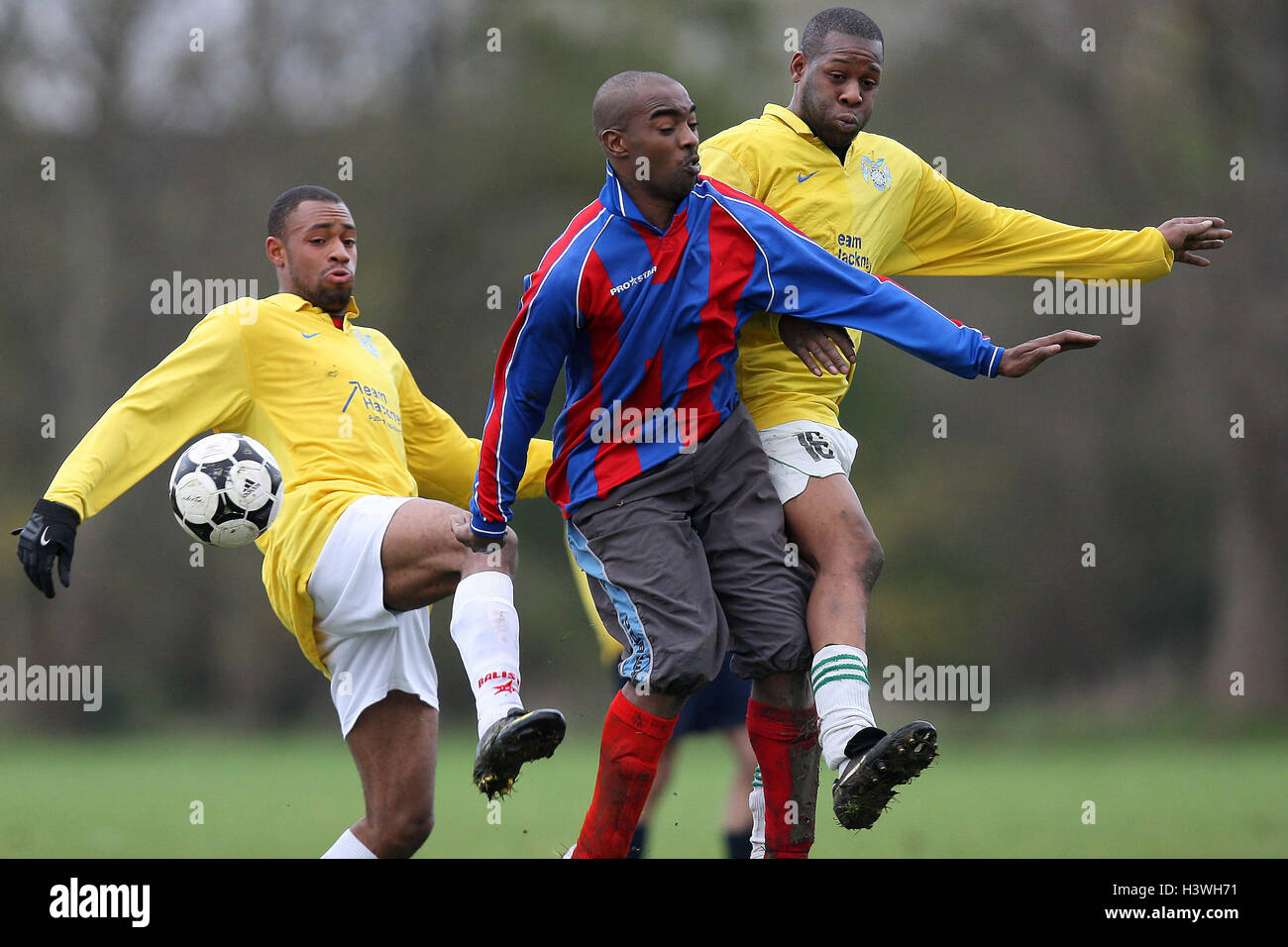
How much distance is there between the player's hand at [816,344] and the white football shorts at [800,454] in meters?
0.21

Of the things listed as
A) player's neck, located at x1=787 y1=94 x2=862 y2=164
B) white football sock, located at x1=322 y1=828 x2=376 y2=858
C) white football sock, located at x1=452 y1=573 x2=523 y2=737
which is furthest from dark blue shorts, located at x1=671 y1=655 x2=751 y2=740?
player's neck, located at x1=787 y1=94 x2=862 y2=164

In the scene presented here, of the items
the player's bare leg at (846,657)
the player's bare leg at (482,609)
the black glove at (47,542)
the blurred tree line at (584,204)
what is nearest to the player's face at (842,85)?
the player's bare leg at (846,657)

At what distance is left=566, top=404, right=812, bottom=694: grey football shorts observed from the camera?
15.0ft

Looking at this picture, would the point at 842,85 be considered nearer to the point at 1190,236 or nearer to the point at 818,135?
the point at 818,135

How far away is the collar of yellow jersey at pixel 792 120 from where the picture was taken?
5.25 m

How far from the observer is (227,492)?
17.1ft

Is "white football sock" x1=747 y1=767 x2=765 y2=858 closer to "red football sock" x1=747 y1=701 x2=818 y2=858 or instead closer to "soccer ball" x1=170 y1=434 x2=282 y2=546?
"red football sock" x1=747 y1=701 x2=818 y2=858

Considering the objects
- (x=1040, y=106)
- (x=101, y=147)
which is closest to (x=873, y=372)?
(x=1040, y=106)

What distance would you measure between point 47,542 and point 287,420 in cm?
102

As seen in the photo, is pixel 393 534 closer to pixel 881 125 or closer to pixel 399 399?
pixel 399 399

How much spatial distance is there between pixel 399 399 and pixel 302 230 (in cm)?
72

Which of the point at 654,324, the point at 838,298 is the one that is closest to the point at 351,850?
the point at 654,324

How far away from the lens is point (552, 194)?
71.5ft
